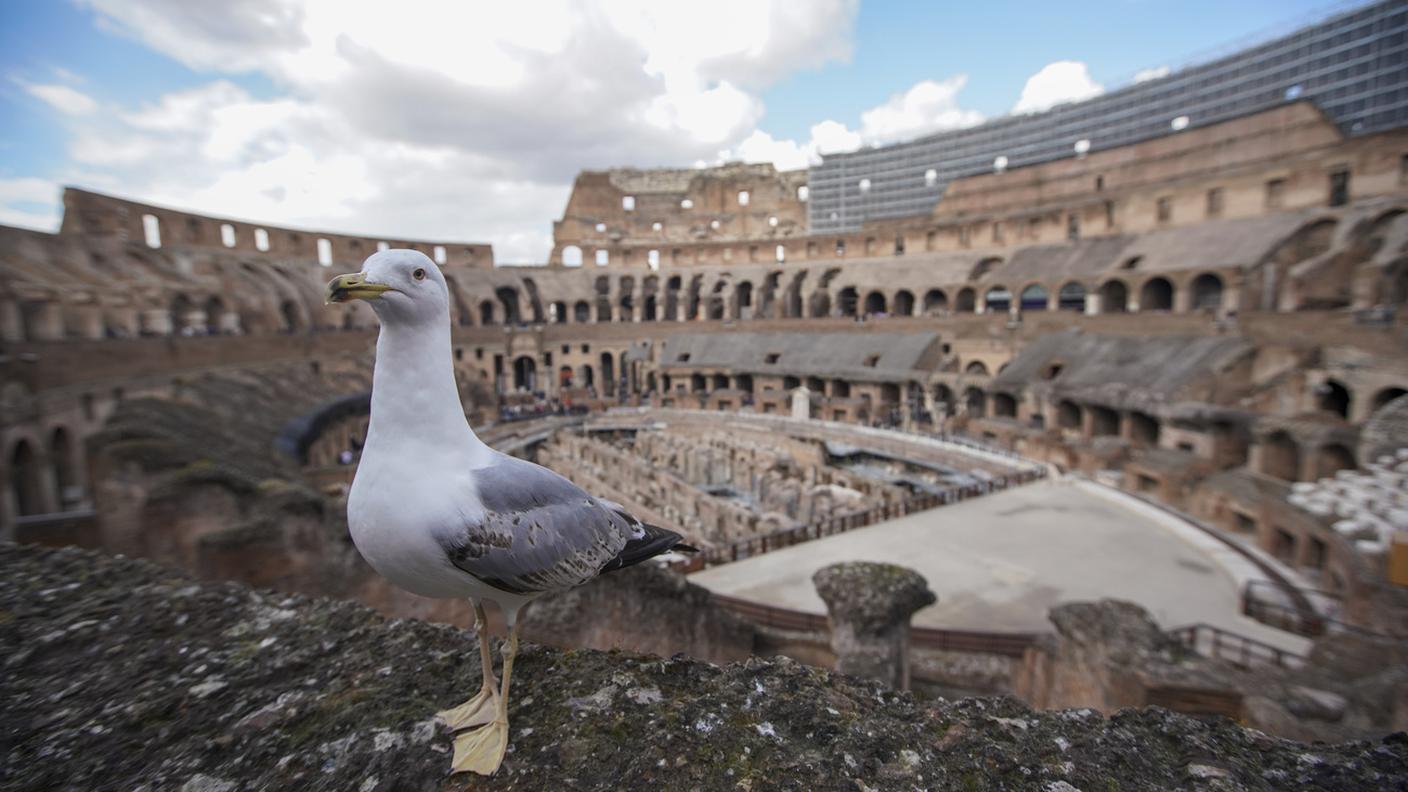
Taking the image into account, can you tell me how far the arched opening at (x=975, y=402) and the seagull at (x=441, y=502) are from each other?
2335 cm

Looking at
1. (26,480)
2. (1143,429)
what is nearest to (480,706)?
(26,480)

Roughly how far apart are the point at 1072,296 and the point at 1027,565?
883 inches

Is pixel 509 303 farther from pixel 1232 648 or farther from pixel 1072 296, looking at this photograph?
pixel 1232 648

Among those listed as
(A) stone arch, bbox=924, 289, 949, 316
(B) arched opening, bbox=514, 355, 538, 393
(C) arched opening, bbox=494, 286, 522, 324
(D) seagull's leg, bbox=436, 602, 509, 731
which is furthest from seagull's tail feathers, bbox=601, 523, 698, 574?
(C) arched opening, bbox=494, 286, 522, 324

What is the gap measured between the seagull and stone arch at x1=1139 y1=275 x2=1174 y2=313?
29189 mm

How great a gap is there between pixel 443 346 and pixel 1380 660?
9381mm

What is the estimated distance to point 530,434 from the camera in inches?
951

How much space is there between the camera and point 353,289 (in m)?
1.62

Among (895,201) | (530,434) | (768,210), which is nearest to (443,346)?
(530,434)

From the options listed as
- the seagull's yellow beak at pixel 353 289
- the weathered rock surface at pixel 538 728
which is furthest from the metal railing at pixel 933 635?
the seagull's yellow beak at pixel 353 289

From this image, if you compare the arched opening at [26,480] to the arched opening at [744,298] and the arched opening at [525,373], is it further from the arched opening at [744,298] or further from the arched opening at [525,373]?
the arched opening at [744,298]

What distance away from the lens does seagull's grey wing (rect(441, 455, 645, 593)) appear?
171 centimetres

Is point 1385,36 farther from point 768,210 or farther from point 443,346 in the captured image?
point 443,346

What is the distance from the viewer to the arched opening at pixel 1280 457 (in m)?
12.7
